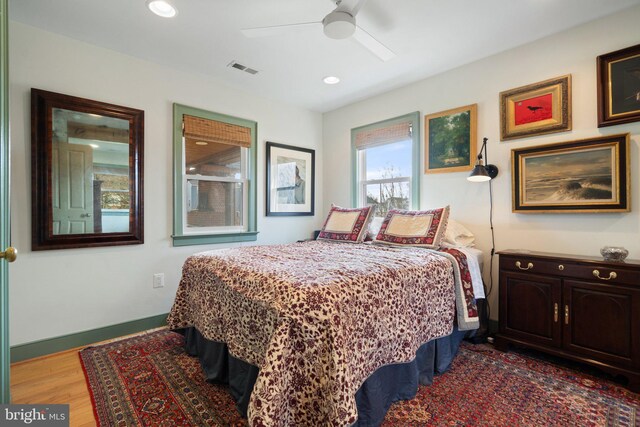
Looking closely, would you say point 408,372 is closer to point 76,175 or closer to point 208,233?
point 208,233

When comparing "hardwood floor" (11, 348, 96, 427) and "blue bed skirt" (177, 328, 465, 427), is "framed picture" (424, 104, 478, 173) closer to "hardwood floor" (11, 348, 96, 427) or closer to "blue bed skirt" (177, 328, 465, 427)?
"blue bed skirt" (177, 328, 465, 427)

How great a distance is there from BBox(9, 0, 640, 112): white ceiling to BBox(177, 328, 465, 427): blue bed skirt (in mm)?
2162

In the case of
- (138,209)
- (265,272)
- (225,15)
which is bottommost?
(265,272)

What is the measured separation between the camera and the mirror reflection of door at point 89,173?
91.9 inches

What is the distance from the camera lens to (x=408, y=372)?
67.7 inches

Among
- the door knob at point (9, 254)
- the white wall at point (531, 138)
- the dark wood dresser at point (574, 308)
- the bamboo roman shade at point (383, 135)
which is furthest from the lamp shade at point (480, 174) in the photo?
the door knob at point (9, 254)

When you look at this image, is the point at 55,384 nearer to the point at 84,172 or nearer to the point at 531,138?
the point at 84,172

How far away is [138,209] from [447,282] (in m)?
2.73

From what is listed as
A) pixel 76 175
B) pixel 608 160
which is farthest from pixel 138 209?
pixel 608 160

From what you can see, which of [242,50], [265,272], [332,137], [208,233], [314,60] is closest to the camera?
[265,272]

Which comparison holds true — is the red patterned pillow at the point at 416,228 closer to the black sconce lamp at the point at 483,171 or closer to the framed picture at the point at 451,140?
the black sconce lamp at the point at 483,171

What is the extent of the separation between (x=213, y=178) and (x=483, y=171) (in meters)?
2.75

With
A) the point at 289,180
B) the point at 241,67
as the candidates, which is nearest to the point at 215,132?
the point at 241,67

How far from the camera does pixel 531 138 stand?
2.48 m
